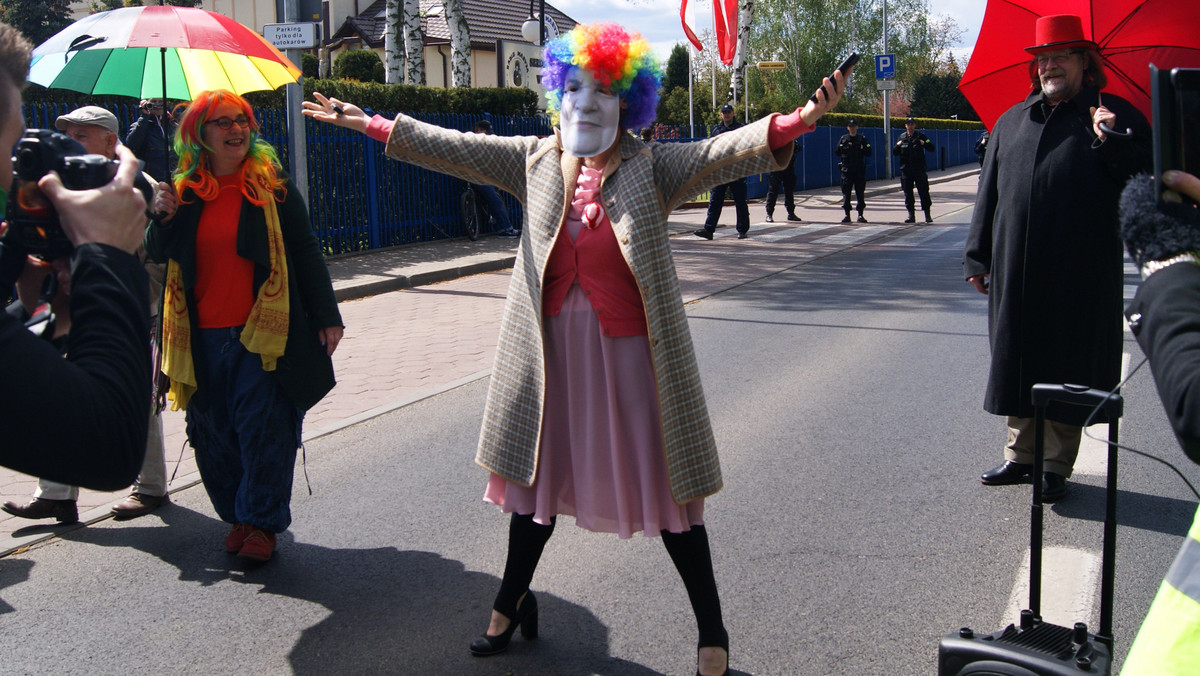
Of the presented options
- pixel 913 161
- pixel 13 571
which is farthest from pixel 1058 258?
pixel 913 161

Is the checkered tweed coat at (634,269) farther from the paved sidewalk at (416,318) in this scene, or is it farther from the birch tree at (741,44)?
the birch tree at (741,44)

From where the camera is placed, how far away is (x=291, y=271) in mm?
4230

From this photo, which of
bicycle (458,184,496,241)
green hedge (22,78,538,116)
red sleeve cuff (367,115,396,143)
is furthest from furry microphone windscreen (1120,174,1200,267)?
bicycle (458,184,496,241)

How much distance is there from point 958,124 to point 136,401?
2133 inches

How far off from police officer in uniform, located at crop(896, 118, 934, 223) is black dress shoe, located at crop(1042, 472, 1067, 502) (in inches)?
551

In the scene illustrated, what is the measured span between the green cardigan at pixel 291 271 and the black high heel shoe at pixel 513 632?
1307mm

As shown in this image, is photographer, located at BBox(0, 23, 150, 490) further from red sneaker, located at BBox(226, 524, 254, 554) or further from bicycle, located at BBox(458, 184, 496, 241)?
bicycle, located at BBox(458, 184, 496, 241)

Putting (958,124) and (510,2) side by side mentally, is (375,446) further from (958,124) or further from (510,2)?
(958,124)

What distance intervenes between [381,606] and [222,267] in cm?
143

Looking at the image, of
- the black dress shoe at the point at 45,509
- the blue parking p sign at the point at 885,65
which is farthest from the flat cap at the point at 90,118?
the blue parking p sign at the point at 885,65

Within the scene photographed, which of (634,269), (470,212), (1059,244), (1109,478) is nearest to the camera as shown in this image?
(1109,478)

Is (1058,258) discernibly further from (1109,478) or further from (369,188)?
(369,188)

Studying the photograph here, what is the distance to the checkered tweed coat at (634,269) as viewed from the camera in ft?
10.3

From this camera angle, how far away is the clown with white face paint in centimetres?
316
